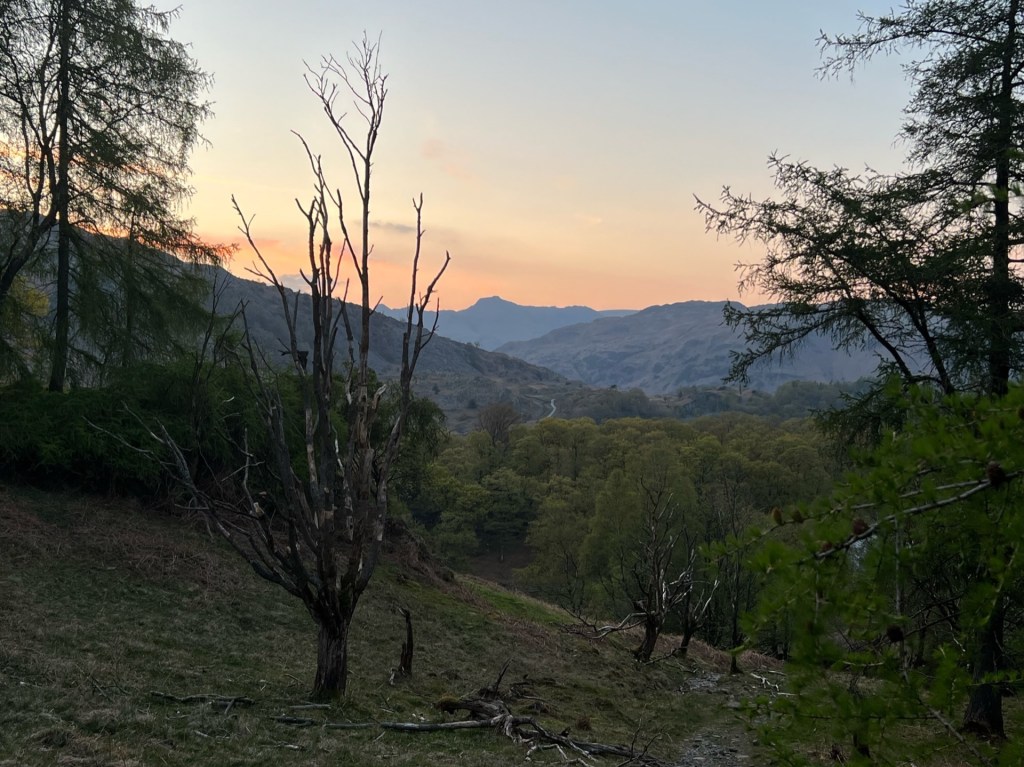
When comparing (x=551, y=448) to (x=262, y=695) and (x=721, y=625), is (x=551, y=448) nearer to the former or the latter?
(x=721, y=625)

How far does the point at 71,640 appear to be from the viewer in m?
8.38

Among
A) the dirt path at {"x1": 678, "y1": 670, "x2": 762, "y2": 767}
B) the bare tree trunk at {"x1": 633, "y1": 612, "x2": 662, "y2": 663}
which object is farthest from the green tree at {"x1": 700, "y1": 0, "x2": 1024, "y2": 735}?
the bare tree trunk at {"x1": 633, "y1": 612, "x2": 662, "y2": 663}

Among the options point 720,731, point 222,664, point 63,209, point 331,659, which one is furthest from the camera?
point 63,209

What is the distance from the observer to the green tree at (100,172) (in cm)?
1487

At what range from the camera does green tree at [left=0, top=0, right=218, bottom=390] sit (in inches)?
585

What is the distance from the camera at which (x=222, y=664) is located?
9.02m

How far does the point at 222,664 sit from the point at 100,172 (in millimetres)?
12746

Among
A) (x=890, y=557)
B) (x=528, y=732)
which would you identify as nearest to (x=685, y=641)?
(x=528, y=732)

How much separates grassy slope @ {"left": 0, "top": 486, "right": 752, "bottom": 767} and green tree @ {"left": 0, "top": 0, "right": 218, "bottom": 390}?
5.04 meters

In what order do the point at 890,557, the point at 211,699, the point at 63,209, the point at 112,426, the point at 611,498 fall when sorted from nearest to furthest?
1. the point at 890,557
2. the point at 211,699
3. the point at 112,426
4. the point at 63,209
5. the point at 611,498

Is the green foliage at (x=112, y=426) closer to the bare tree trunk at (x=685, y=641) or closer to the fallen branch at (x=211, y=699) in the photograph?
the fallen branch at (x=211, y=699)

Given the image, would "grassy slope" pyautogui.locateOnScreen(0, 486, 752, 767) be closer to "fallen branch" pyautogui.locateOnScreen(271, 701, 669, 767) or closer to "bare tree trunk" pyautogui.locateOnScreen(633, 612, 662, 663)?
"fallen branch" pyautogui.locateOnScreen(271, 701, 669, 767)

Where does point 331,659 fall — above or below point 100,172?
below

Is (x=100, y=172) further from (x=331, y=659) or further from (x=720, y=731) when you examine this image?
(x=720, y=731)
